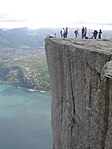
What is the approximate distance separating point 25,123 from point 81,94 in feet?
235

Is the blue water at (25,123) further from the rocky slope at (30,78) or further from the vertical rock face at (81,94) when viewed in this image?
the vertical rock face at (81,94)

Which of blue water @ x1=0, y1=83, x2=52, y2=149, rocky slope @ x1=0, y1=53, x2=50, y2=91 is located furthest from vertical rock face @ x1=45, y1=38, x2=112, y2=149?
rocky slope @ x1=0, y1=53, x2=50, y2=91

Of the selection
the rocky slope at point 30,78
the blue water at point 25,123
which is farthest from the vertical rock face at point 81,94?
the rocky slope at point 30,78

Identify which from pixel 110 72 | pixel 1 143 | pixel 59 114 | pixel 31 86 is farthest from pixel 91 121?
pixel 31 86

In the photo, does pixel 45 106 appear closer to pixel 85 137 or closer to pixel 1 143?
pixel 1 143

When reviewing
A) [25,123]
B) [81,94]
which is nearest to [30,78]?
[25,123]

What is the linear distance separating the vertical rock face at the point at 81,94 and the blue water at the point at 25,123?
156 ft

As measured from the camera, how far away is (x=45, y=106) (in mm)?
102125

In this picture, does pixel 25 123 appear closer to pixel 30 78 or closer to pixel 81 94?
pixel 81 94

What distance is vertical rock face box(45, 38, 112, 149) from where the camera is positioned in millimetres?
8672

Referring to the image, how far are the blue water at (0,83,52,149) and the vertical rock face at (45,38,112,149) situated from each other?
47.6 metres

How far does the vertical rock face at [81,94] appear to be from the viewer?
8672 millimetres

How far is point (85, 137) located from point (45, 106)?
91.6 m

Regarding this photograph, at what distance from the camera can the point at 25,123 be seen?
81250 millimetres
